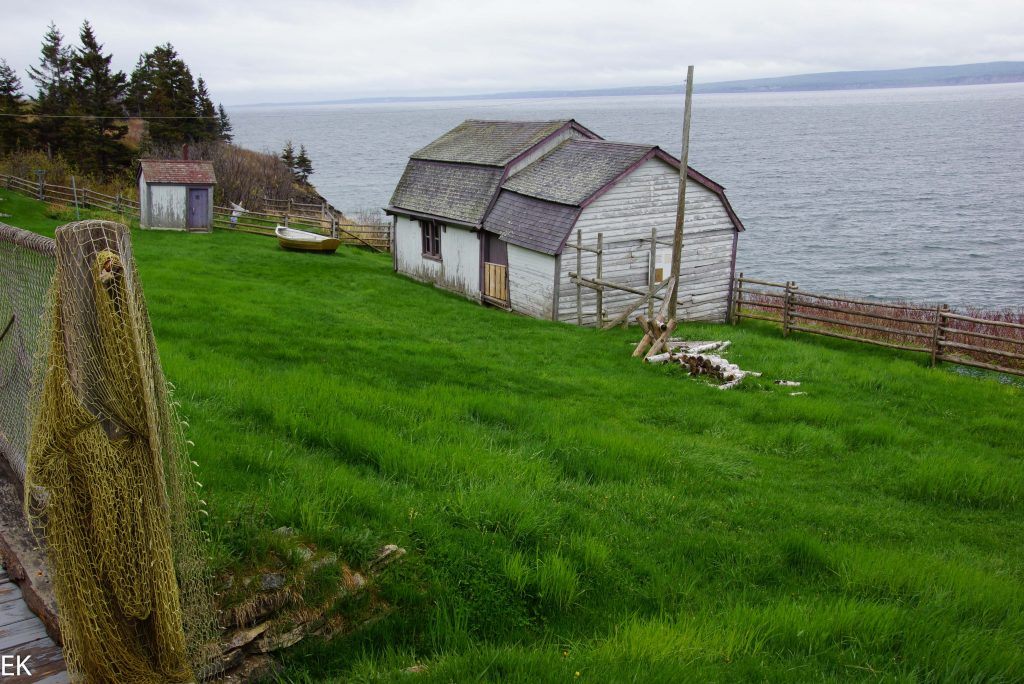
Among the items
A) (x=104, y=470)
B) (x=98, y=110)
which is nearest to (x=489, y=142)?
(x=104, y=470)

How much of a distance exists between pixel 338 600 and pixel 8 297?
3.90 meters

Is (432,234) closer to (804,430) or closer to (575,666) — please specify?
(804,430)

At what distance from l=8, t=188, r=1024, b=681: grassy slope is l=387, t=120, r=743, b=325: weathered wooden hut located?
781 cm

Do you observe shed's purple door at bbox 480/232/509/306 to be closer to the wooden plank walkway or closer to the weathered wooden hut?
the weathered wooden hut

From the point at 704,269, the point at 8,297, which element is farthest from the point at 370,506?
the point at 704,269

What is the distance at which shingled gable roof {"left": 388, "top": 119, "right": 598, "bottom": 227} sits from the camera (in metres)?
29.0

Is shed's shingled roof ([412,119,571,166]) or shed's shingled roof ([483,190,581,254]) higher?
shed's shingled roof ([412,119,571,166])

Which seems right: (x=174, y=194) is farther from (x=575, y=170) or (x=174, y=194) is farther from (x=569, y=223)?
(x=569, y=223)

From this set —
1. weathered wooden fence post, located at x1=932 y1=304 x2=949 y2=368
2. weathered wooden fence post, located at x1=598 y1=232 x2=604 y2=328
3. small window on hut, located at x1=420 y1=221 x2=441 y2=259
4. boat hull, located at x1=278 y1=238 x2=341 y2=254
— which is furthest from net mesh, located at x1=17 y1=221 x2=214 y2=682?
boat hull, located at x1=278 y1=238 x2=341 y2=254

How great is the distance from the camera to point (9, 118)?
53.3m

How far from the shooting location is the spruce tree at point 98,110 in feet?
181

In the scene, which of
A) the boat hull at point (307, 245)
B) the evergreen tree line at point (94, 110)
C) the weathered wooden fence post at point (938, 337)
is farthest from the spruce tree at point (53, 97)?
the weathered wooden fence post at point (938, 337)

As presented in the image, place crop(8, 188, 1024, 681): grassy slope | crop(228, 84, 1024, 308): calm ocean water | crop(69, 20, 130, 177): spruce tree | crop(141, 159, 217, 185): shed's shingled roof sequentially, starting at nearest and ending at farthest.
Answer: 1. crop(8, 188, 1024, 681): grassy slope
2. crop(141, 159, 217, 185): shed's shingled roof
3. crop(228, 84, 1024, 308): calm ocean water
4. crop(69, 20, 130, 177): spruce tree

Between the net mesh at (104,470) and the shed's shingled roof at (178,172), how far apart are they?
37.4 meters
